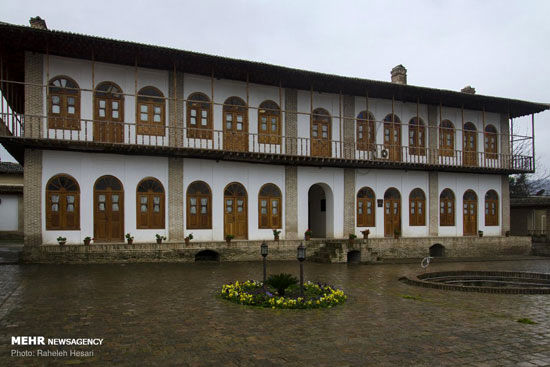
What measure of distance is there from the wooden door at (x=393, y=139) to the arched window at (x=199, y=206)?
9149 mm

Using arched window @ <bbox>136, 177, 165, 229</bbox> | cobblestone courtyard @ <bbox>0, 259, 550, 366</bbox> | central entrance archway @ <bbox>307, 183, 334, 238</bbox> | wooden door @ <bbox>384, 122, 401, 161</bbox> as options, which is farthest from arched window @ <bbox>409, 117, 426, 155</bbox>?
arched window @ <bbox>136, 177, 165, 229</bbox>

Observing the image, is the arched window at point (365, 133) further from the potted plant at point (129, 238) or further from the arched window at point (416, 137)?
the potted plant at point (129, 238)

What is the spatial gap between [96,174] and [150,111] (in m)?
3.22

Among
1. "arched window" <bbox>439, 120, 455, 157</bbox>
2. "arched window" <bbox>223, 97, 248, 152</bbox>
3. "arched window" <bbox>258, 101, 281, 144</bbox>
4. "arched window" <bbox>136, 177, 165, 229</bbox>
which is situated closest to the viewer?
"arched window" <bbox>136, 177, 165, 229</bbox>

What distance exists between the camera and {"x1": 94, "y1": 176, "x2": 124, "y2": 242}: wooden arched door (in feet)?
56.4

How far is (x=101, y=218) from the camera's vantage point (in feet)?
56.5

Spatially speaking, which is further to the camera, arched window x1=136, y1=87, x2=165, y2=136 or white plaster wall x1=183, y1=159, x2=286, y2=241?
white plaster wall x1=183, y1=159, x2=286, y2=241

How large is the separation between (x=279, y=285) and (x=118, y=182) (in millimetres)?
10115

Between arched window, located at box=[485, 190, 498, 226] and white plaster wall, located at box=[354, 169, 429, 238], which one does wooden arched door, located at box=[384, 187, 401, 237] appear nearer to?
white plaster wall, located at box=[354, 169, 429, 238]

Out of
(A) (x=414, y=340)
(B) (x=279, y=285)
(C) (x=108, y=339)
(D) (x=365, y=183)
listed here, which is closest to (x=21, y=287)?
(C) (x=108, y=339)

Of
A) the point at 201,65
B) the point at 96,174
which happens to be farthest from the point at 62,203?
the point at 201,65

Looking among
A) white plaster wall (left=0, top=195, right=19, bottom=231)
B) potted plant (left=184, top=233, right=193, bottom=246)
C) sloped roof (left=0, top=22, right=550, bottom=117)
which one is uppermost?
sloped roof (left=0, top=22, right=550, bottom=117)

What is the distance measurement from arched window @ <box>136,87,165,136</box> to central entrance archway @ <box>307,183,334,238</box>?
7975mm

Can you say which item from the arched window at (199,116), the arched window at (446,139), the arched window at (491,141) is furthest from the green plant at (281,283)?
the arched window at (491,141)
